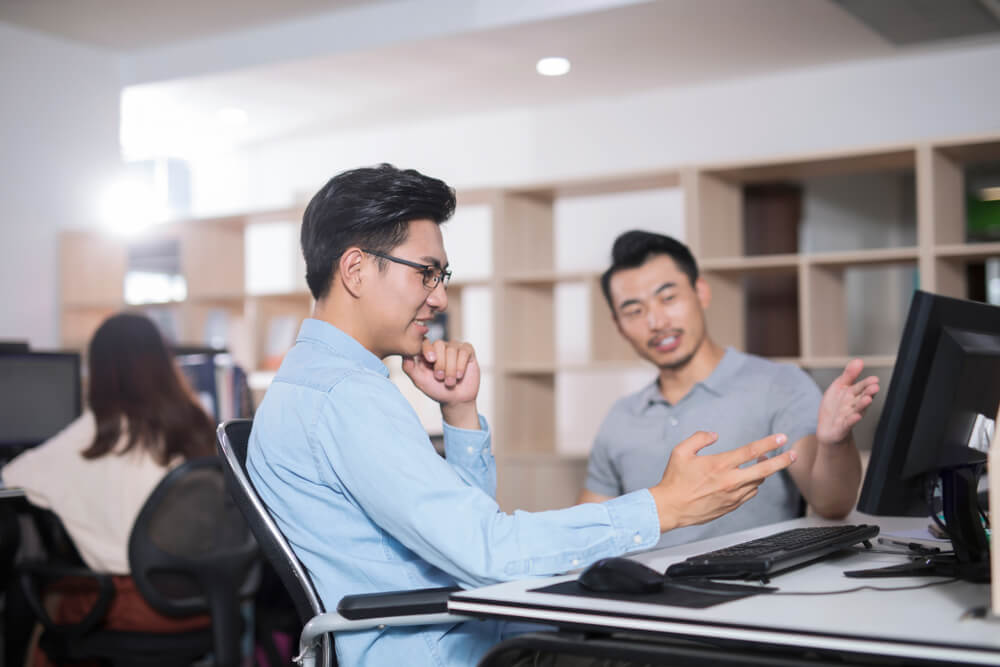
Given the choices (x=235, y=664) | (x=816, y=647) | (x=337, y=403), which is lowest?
(x=235, y=664)

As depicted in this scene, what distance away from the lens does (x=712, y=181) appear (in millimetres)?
3811

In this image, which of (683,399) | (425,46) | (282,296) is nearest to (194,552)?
(683,399)

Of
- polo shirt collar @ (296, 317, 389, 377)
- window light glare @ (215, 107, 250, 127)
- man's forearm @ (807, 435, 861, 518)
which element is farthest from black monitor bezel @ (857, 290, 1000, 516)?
window light glare @ (215, 107, 250, 127)

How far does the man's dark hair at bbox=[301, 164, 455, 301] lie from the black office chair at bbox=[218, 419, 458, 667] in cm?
28

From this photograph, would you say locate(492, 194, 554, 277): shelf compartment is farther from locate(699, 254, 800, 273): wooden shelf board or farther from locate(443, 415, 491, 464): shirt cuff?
locate(443, 415, 491, 464): shirt cuff

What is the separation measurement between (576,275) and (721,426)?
172cm

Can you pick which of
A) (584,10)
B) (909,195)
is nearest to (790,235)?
(909,195)

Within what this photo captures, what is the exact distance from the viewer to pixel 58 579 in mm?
2588

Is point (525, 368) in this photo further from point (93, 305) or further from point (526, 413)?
point (93, 305)

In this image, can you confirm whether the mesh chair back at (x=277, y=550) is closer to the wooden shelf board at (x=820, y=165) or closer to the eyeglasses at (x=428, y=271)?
the eyeglasses at (x=428, y=271)

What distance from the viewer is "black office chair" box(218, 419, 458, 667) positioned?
1.29 meters

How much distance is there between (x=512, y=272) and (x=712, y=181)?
861 millimetres

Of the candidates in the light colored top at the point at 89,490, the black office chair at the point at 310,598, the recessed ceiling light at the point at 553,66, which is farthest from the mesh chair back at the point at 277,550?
the recessed ceiling light at the point at 553,66

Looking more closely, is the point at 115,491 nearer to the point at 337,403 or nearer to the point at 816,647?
the point at 337,403
